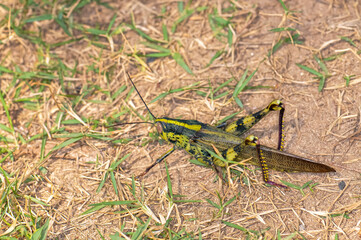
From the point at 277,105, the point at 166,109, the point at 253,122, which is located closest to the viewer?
the point at 277,105

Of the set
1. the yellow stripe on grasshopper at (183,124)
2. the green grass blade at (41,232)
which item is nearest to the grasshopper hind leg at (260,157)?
the yellow stripe on grasshopper at (183,124)

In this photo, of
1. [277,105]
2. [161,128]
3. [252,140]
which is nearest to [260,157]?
[252,140]

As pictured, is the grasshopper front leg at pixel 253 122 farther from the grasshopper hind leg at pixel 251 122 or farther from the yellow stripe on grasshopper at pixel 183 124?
the yellow stripe on grasshopper at pixel 183 124

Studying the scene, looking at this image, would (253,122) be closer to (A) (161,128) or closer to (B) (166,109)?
(A) (161,128)

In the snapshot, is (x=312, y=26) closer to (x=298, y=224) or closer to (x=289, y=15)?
(x=289, y=15)

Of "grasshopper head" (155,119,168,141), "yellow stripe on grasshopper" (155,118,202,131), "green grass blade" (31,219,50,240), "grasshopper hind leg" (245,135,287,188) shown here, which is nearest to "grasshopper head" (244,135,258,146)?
"grasshopper hind leg" (245,135,287,188)
